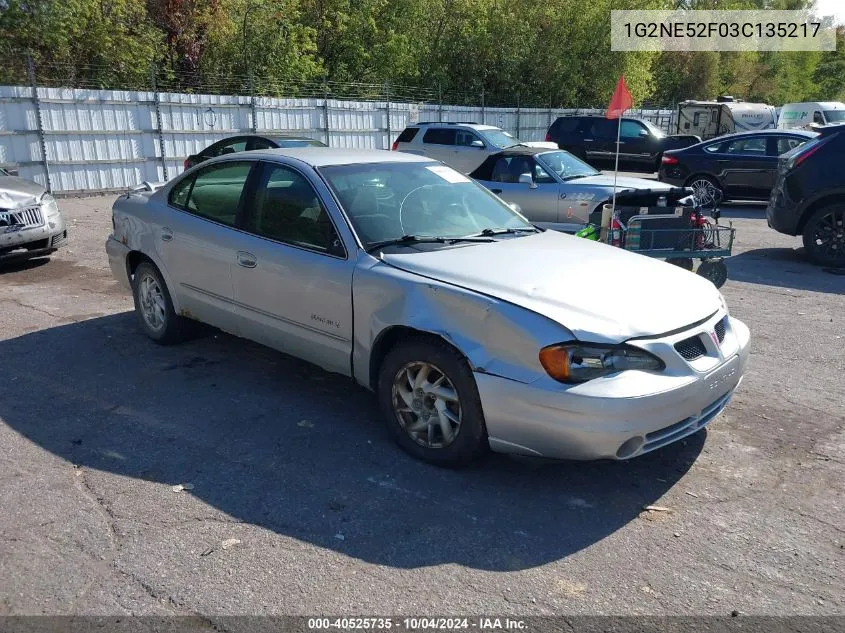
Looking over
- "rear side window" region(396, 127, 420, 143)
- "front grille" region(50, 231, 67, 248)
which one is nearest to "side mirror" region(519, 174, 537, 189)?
"front grille" region(50, 231, 67, 248)

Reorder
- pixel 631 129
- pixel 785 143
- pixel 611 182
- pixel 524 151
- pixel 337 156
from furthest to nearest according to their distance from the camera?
pixel 631 129 → pixel 785 143 → pixel 524 151 → pixel 611 182 → pixel 337 156

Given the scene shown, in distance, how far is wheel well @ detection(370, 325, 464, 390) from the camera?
4.18 m

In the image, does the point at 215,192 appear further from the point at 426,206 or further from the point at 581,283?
the point at 581,283

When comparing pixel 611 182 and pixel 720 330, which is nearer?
pixel 720 330

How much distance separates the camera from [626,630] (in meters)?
2.90

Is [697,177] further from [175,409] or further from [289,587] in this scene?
[289,587]

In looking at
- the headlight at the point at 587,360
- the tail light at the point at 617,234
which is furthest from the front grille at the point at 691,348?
the tail light at the point at 617,234

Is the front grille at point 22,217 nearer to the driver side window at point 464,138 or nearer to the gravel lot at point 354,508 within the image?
the gravel lot at point 354,508

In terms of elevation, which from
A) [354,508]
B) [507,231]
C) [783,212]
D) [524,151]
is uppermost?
[524,151]

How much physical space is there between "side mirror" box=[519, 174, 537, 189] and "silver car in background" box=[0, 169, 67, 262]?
6063mm

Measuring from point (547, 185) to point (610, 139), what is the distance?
39.6ft

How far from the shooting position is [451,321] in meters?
3.94

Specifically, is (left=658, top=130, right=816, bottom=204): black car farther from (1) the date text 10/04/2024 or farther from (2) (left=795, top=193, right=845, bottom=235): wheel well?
(1) the date text 10/04/2024

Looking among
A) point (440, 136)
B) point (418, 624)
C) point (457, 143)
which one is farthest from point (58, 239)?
point (440, 136)
